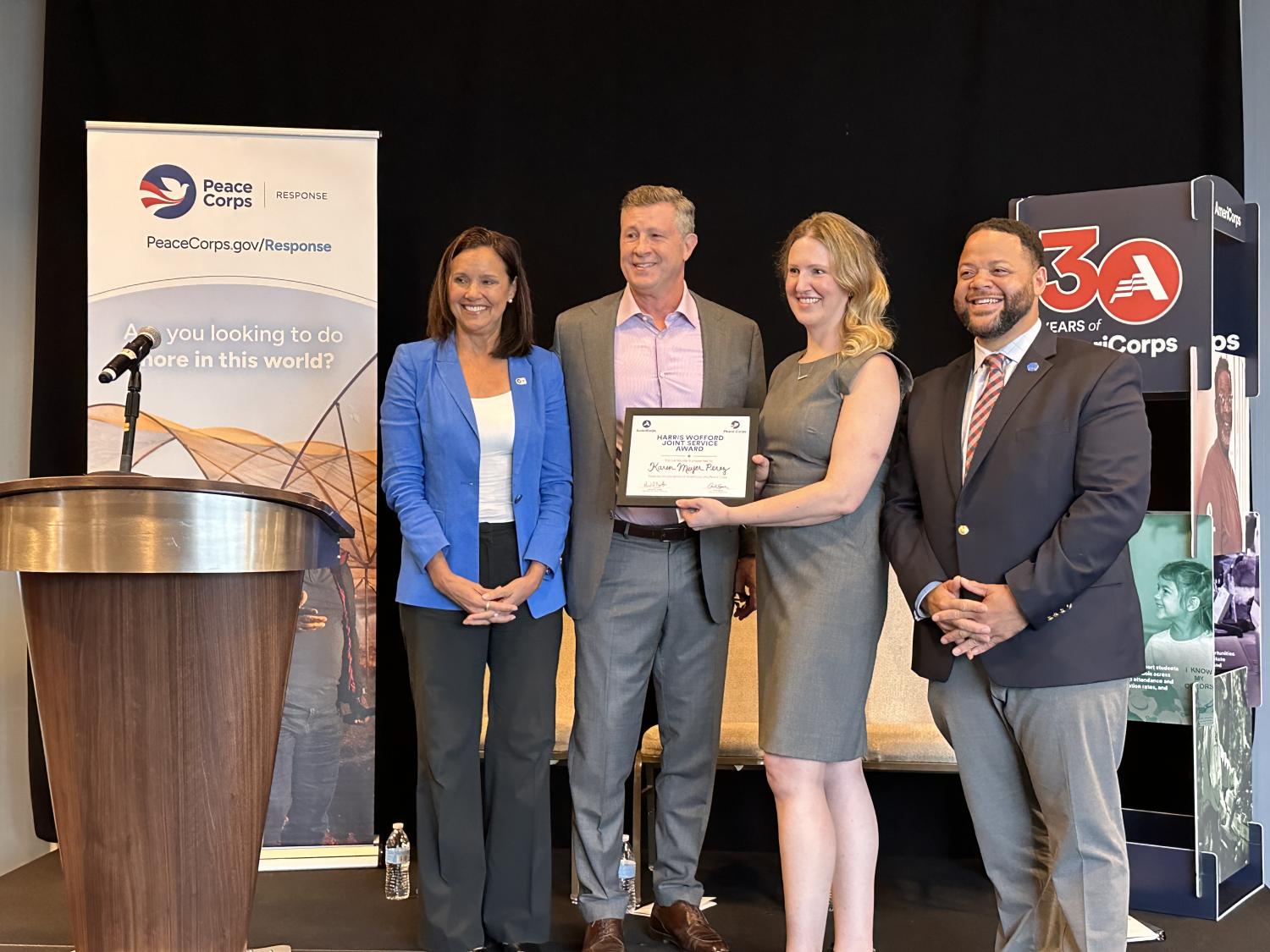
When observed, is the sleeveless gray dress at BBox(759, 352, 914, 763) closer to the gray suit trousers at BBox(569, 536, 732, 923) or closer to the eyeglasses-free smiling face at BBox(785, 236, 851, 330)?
the eyeglasses-free smiling face at BBox(785, 236, 851, 330)

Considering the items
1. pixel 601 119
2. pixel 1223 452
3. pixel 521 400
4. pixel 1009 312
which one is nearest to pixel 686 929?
pixel 521 400

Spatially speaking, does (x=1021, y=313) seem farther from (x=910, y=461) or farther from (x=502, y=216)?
(x=502, y=216)

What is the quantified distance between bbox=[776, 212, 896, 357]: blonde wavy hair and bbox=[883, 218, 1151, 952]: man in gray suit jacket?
194 mm

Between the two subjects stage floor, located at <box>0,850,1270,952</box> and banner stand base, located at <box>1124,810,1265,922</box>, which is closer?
stage floor, located at <box>0,850,1270,952</box>

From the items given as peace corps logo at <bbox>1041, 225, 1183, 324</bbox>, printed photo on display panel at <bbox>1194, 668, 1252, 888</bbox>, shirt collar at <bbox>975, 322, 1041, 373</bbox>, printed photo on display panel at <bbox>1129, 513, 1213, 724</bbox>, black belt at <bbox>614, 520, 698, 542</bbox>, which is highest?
peace corps logo at <bbox>1041, 225, 1183, 324</bbox>

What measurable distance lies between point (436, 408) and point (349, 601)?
A: 1220 millimetres

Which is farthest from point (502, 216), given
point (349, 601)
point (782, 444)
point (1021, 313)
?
point (1021, 313)

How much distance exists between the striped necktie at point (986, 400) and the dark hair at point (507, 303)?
1172 mm

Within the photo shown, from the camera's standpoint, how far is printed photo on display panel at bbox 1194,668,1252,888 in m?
3.68

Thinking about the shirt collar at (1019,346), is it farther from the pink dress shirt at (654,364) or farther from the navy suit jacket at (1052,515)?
the pink dress shirt at (654,364)

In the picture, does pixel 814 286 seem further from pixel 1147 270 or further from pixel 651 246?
pixel 1147 270

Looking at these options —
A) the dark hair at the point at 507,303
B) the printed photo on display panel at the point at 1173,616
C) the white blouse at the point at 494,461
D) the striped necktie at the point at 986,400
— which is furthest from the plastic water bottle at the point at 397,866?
the printed photo on display panel at the point at 1173,616

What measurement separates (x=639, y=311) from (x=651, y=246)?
181 mm

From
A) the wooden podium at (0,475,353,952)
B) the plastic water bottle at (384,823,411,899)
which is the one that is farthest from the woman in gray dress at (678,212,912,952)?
the plastic water bottle at (384,823,411,899)
